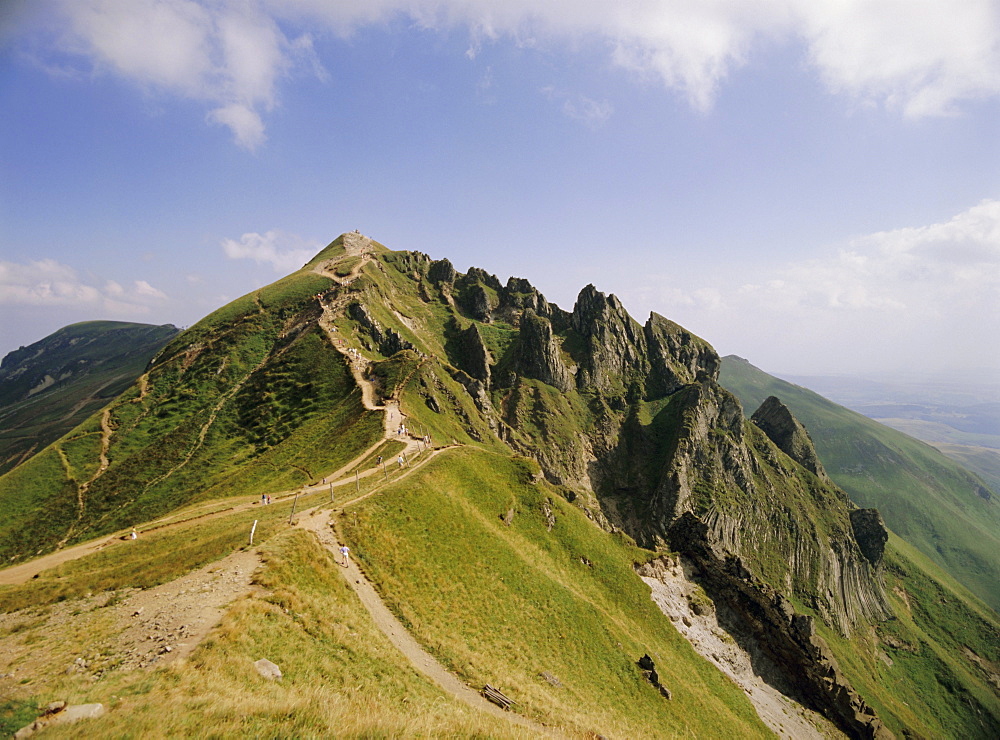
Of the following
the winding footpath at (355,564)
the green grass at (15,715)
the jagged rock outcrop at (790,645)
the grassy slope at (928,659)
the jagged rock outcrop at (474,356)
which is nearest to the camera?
the green grass at (15,715)

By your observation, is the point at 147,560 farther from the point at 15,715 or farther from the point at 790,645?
the point at 790,645

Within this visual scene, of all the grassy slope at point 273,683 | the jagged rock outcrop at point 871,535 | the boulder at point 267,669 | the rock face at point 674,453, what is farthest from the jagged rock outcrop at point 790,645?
the jagged rock outcrop at point 871,535

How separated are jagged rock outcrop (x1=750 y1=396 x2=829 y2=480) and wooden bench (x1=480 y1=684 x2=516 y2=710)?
160820 millimetres

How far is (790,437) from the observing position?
14900 cm

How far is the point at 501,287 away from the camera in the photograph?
187 m

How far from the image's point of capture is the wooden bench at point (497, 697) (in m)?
25.9

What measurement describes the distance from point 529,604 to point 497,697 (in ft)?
50.3

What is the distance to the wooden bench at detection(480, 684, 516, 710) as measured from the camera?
85.1ft

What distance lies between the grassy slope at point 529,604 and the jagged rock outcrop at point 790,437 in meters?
122

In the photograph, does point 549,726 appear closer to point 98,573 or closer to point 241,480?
point 98,573

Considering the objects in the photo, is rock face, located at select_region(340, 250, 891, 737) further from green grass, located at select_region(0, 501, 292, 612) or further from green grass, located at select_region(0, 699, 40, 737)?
green grass, located at select_region(0, 699, 40, 737)

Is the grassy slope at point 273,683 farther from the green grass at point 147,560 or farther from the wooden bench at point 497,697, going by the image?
the wooden bench at point 497,697

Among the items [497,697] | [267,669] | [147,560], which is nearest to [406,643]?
[497,697]

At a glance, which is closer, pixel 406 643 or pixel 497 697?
pixel 497 697
